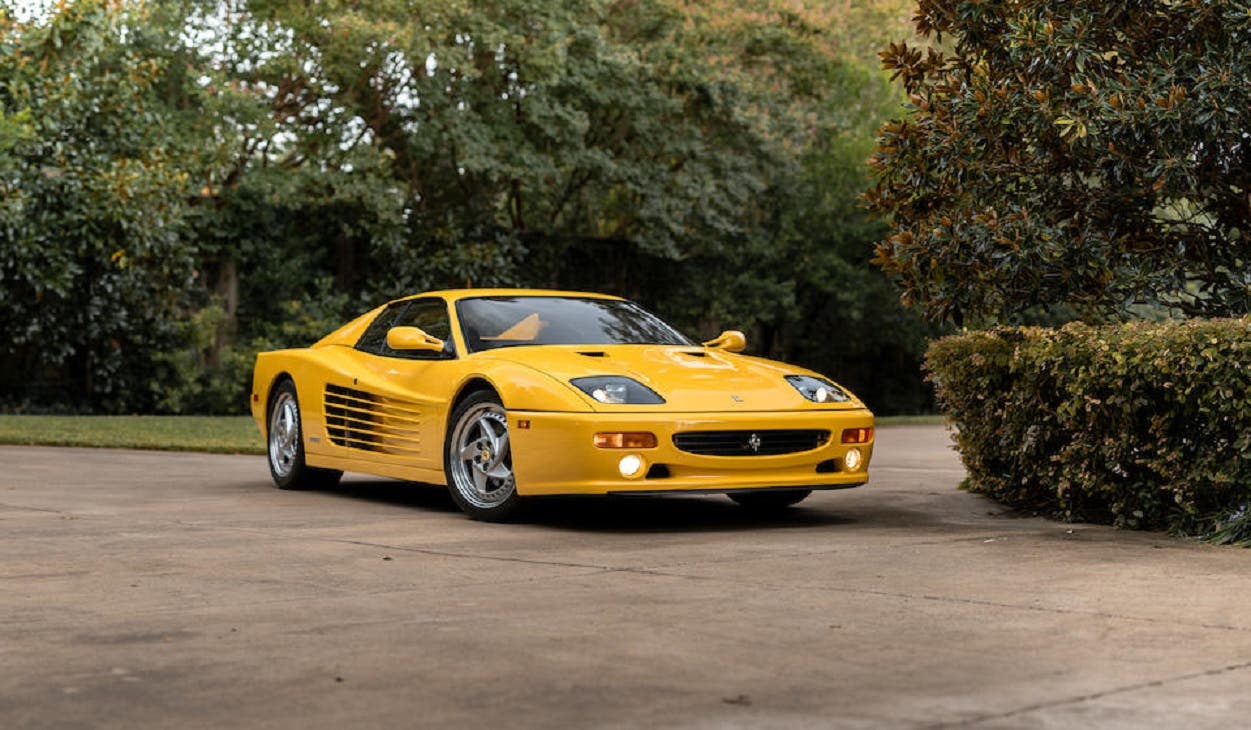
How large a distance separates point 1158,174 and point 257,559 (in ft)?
18.1

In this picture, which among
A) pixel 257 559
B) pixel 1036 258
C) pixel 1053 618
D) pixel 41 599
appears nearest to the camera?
pixel 1053 618

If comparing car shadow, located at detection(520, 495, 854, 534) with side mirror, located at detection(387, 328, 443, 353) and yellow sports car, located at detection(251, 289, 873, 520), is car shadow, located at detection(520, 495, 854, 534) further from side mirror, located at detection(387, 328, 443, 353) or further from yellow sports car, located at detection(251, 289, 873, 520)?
side mirror, located at detection(387, 328, 443, 353)

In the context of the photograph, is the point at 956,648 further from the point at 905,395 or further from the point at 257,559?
the point at 905,395

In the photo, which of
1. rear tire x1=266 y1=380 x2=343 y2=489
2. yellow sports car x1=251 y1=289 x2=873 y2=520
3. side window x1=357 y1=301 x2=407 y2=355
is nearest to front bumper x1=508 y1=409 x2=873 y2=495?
yellow sports car x1=251 y1=289 x2=873 y2=520

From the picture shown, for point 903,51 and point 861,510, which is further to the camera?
point 903,51

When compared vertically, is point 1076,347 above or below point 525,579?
above

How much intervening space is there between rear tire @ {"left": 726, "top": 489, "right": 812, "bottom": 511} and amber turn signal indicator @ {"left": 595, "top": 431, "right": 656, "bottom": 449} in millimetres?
1237

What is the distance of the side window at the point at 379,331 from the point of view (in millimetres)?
10539

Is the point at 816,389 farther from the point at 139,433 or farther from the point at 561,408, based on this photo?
the point at 139,433

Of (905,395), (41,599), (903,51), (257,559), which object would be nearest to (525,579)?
(257,559)

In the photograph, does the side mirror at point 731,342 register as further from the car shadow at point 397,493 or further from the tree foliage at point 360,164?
the tree foliage at point 360,164

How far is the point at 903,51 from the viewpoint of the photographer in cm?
1106

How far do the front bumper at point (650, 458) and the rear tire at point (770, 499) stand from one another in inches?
25.6

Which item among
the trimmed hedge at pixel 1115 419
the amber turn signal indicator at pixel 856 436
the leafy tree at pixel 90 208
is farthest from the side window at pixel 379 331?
the leafy tree at pixel 90 208
